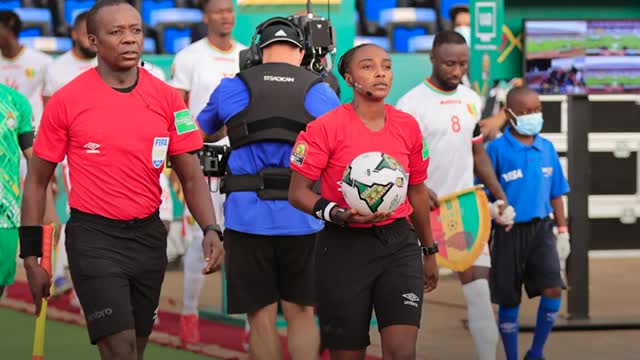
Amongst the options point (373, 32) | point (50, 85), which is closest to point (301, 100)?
point (50, 85)

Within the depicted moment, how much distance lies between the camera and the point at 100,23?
666 centimetres

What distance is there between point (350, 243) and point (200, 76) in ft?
14.9

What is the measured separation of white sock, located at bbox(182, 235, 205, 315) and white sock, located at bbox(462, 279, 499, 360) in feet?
7.92

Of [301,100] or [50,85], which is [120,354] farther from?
[50,85]

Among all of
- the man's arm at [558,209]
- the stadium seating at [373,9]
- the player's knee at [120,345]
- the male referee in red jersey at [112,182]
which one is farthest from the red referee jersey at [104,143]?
the stadium seating at [373,9]

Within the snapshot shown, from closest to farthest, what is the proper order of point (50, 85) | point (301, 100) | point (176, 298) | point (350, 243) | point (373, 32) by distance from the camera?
point (350, 243)
point (301, 100)
point (50, 85)
point (176, 298)
point (373, 32)

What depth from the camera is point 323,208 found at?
22.4ft

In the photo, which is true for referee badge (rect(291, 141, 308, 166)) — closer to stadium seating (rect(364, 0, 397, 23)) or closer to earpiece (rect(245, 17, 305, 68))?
earpiece (rect(245, 17, 305, 68))

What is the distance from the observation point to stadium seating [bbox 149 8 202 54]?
1675cm

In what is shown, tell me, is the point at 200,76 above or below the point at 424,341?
above

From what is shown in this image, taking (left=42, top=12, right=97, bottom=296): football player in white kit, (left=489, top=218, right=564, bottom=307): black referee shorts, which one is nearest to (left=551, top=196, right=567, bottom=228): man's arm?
(left=489, top=218, right=564, bottom=307): black referee shorts

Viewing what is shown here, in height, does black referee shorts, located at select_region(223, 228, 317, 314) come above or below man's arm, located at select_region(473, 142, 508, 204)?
below

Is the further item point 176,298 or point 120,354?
point 176,298

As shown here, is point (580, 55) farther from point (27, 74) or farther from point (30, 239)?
point (30, 239)
